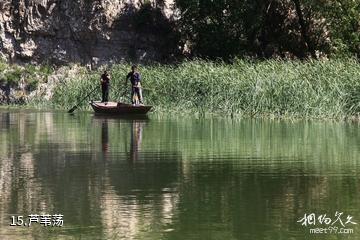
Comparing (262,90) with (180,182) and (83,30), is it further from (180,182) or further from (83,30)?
(83,30)

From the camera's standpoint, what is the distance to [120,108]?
37.9 metres

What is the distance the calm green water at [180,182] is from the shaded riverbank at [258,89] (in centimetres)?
592

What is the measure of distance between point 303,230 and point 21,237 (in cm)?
337

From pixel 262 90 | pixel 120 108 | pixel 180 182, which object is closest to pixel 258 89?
pixel 262 90

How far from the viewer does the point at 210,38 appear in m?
53.8

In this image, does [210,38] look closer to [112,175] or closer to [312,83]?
[312,83]

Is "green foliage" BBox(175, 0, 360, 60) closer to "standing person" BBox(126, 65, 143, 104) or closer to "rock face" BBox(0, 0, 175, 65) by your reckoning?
"rock face" BBox(0, 0, 175, 65)

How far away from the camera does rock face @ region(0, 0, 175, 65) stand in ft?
191

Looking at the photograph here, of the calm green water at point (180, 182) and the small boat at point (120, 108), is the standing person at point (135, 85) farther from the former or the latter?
the calm green water at point (180, 182)

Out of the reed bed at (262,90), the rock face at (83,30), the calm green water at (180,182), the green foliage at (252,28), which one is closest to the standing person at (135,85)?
the reed bed at (262,90)

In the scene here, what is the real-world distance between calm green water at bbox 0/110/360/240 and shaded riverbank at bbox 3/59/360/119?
5.92 meters

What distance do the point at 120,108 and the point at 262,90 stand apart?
5.97 m

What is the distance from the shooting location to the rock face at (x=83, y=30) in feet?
191

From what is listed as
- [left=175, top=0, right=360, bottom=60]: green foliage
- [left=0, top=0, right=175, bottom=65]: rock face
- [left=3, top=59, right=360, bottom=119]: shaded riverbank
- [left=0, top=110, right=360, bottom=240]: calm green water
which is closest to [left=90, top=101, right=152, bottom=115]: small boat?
[left=3, top=59, right=360, bottom=119]: shaded riverbank
